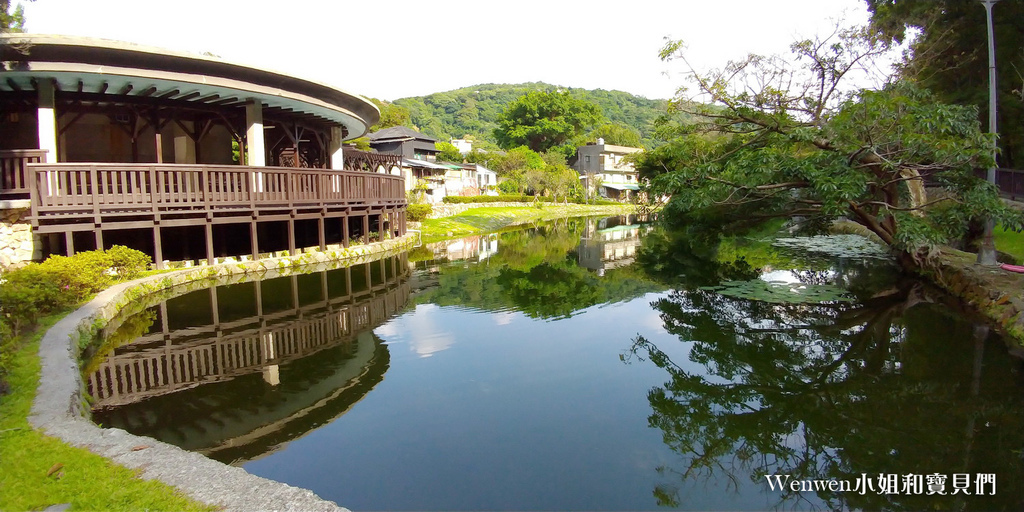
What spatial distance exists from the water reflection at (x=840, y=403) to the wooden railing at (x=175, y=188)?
10.1 metres

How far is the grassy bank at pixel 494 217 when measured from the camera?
2891cm

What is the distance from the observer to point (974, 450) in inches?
218

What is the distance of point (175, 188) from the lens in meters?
14.1

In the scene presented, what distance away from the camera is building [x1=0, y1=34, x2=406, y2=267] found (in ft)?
39.1

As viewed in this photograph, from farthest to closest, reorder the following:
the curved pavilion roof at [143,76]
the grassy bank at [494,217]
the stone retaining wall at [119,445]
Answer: the grassy bank at [494,217], the curved pavilion roof at [143,76], the stone retaining wall at [119,445]

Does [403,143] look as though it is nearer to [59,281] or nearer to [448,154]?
[448,154]

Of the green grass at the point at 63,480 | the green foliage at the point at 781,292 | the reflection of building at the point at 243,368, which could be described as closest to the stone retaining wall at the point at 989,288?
the green foliage at the point at 781,292

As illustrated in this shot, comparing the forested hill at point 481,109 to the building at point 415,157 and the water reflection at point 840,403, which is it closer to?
the building at point 415,157

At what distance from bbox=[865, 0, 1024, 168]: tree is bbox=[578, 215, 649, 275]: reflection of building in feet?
31.9

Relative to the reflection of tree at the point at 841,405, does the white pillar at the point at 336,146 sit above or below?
above

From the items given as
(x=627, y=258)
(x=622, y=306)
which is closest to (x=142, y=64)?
(x=622, y=306)

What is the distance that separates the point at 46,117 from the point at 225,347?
8.72 m

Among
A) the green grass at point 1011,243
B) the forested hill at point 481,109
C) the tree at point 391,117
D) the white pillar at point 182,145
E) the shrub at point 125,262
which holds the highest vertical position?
the forested hill at point 481,109

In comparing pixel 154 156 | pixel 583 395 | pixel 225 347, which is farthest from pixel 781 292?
pixel 154 156
